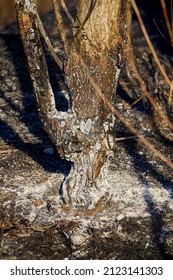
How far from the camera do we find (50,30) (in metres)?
7.07

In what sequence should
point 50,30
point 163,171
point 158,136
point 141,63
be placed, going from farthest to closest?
point 50,30, point 141,63, point 158,136, point 163,171

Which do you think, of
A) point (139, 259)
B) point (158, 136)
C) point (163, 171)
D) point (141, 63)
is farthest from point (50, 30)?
point (139, 259)

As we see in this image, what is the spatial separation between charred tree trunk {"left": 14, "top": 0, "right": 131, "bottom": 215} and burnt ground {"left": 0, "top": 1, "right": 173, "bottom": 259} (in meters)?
0.18

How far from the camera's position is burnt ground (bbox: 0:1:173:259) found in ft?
11.3

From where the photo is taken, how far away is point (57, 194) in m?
3.86

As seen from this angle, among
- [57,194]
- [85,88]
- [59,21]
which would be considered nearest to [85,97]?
[85,88]

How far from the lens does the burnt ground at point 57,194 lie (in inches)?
135

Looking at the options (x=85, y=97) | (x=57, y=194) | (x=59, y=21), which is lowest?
(x=57, y=194)

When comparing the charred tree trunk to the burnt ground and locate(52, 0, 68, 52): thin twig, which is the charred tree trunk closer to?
locate(52, 0, 68, 52): thin twig

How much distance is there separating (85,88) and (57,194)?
2.76 feet

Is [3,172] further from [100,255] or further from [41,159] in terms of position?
[100,255]

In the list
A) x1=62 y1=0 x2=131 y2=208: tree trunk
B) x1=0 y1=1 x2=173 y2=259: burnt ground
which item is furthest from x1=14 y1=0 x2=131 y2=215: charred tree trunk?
x1=0 y1=1 x2=173 y2=259: burnt ground

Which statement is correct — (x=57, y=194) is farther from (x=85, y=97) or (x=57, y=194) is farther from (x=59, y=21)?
(x=59, y=21)

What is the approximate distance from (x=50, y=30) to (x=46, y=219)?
3.90 meters
